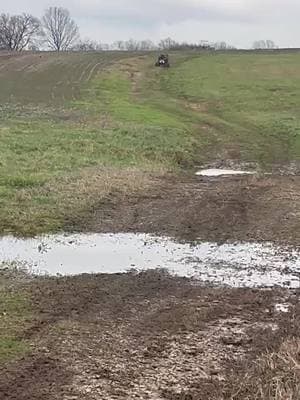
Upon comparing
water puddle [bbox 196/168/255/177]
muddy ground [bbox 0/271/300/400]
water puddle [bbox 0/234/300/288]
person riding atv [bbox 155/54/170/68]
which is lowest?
water puddle [bbox 196/168/255/177]

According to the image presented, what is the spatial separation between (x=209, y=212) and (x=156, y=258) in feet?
11.3

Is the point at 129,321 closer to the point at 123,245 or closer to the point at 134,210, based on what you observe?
the point at 123,245

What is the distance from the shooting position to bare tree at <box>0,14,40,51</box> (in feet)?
366

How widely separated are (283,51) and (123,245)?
53252mm

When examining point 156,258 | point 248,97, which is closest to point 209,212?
point 156,258

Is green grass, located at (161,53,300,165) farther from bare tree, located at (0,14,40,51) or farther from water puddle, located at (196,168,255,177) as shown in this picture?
bare tree, located at (0,14,40,51)

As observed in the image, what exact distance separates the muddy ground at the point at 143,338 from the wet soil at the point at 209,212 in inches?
117

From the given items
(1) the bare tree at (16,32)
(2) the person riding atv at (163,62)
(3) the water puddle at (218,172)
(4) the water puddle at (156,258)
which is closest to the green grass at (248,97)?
(2) the person riding atv at (163,62)

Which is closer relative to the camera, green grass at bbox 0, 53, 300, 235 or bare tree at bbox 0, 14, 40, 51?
green grass at bbox 0, 53, 300, 235

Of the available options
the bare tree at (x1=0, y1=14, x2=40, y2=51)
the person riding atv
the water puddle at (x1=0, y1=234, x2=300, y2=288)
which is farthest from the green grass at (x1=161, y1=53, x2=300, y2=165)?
the bare tree at (x1=0, y1=14, x2=40, y2=51)

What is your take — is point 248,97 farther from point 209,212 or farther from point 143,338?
point 143,338

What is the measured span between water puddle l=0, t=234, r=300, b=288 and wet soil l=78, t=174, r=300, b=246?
24.5 inches

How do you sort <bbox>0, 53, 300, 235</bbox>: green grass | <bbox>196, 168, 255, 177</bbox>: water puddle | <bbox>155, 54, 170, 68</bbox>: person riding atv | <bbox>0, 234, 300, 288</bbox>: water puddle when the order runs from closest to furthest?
<bbox>0, 234, 300, 288</bbox>: water puddle, <bbox>0, 53, 300, 235</bbox>: green grass, <bbox>196, 168, 255, 177</bbox>: water puddle, <bbox>155, 54, 170, 68</bbox>: person riding atv

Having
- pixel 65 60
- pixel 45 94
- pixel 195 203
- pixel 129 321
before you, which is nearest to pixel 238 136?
pixel 195 203
